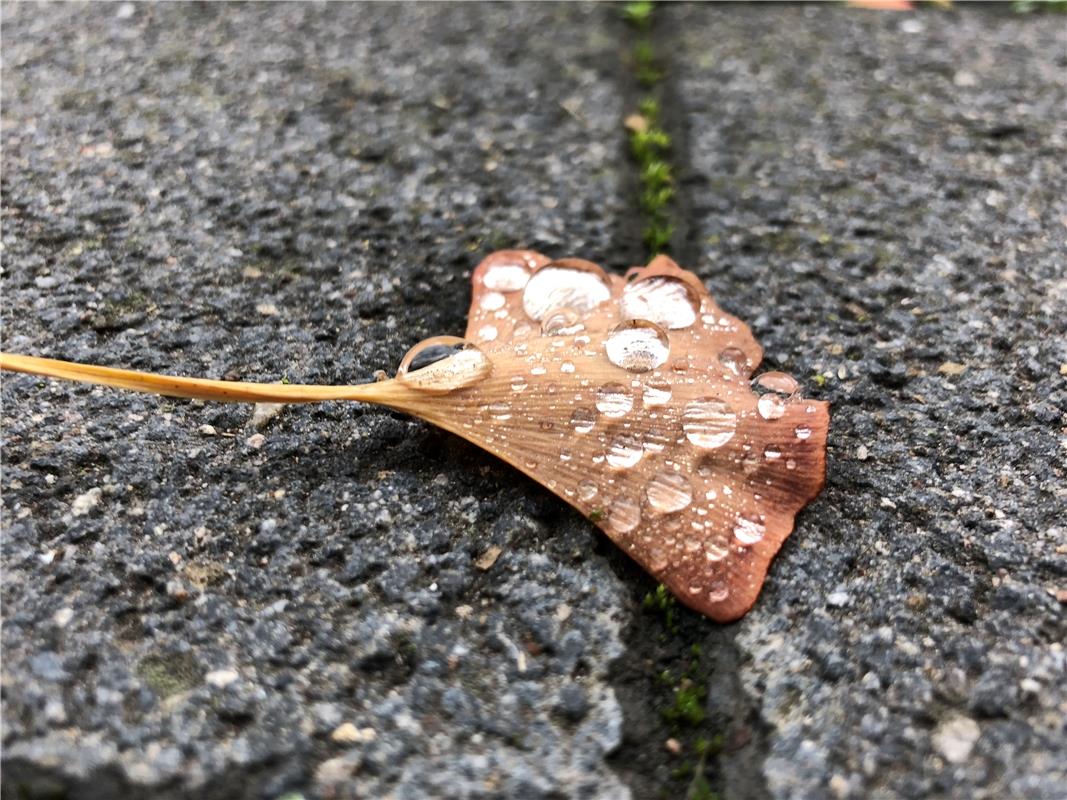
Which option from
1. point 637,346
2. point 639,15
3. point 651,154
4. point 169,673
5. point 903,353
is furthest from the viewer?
point 639,15

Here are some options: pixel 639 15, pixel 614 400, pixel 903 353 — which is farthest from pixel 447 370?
pixel 639 15

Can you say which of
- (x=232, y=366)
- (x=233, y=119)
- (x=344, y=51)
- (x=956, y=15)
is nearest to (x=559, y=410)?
(x=232, y=366)

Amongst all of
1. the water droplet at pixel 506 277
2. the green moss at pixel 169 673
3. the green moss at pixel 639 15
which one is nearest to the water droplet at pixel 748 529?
the water droplet at pixel 506 277

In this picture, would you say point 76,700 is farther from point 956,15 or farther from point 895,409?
point 956,15

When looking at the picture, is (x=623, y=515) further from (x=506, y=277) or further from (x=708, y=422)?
(x=506, y=277)

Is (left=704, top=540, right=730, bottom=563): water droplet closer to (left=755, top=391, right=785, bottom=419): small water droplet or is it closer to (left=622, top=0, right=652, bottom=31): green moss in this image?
(left=755, top=391, right=785, bottom=419): small water droplet

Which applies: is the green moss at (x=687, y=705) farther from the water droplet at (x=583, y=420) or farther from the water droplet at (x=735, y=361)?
the water droplet at (x=735, y=361)
